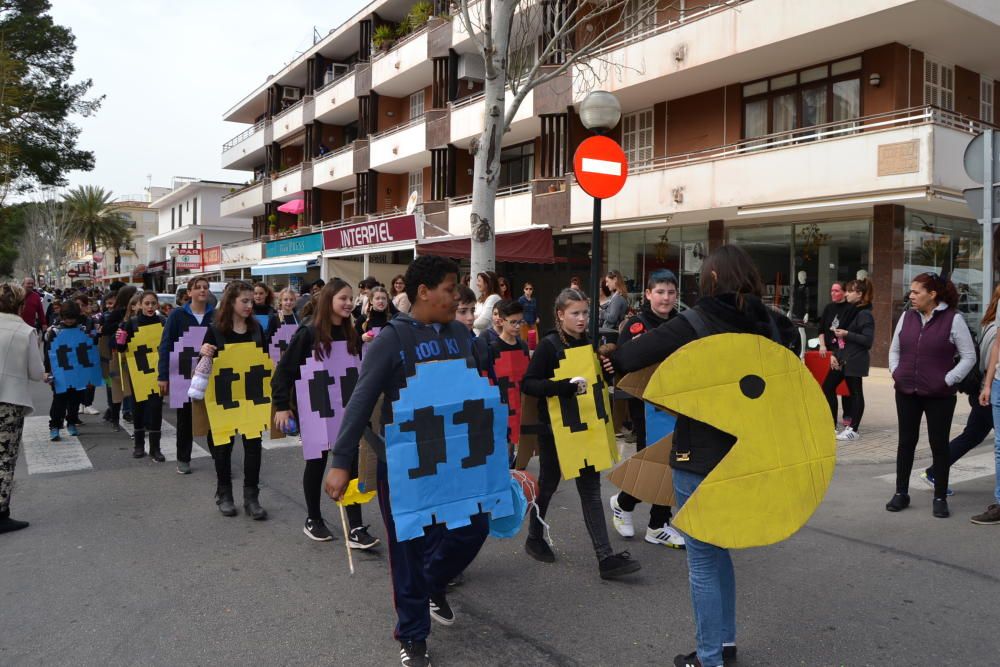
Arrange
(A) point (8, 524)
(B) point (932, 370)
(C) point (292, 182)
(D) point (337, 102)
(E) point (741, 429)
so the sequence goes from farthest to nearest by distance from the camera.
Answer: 1. (C) point (292, 182)
2. (D) point (337, 102)
3. (B) point (932, 370)
4. (A) point (8, 524)
5. (E) point (741, 429)

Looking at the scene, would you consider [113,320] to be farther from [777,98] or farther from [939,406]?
[777,98]

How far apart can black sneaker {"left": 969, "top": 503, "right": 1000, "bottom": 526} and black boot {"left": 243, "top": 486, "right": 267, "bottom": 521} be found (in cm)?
536

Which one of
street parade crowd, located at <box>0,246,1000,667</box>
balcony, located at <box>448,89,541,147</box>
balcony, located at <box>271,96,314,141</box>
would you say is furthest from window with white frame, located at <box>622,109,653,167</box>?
balcony, located at <box>271,96,314,141</box>

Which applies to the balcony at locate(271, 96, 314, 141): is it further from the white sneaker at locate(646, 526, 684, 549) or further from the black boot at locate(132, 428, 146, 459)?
the white sneaker at locate(646, 526, 684, 549)

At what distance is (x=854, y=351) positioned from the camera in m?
8.88

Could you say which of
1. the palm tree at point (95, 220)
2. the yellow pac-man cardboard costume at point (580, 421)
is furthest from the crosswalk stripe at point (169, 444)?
the palm tree at point (95, 220)

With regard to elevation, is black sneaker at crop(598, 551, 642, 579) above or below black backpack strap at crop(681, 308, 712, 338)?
below

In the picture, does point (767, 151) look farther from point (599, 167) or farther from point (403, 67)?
point (403, 67)

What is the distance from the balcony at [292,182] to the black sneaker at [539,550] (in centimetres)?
3318

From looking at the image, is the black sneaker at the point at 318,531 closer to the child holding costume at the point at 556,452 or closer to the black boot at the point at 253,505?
the black boot at the point at 253,505

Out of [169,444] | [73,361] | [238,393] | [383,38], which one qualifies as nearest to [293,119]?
[383,38]

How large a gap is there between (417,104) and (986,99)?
1963 centimetres

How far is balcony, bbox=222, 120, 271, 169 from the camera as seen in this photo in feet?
139

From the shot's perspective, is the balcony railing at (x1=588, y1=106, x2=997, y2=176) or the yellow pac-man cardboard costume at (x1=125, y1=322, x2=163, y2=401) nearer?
the yellow pac-man cardboard costume at (x1=125, y1=322, x2=163, y2=401)
